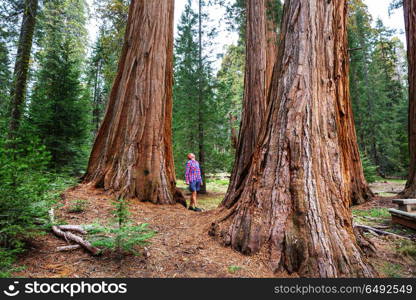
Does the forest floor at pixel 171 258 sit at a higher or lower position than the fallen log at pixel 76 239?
lower

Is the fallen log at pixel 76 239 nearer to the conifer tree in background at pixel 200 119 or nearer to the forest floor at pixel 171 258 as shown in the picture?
the forest floor at pixel 171 258

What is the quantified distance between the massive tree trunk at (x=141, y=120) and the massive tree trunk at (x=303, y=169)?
274cm

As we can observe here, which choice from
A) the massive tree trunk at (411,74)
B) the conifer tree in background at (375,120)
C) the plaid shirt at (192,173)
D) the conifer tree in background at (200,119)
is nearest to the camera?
the massive tree trunk at (411,74)

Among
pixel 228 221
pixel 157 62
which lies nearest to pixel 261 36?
pixel 157 62

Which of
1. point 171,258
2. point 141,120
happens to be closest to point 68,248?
point 171,258

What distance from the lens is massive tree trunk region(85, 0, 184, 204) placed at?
211 inches

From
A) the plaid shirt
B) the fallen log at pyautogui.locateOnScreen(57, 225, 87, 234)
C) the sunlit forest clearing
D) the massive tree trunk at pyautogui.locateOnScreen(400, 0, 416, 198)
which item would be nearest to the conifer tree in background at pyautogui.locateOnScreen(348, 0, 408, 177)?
the massive tree trunk at pyautogui.locateOnScreen(400, 0, 416, 198)

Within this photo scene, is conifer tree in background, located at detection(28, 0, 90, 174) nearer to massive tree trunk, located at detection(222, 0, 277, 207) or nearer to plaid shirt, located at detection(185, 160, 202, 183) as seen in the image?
plaid shirt, located at detection(185, 160, 202, 183)

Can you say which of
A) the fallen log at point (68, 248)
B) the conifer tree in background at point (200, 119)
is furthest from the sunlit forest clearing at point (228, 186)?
the conifer tree in background at point (200, 119)

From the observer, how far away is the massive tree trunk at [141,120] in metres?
5.37

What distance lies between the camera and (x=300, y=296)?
6.67 feet

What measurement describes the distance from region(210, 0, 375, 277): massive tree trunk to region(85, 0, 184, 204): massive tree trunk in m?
2.74

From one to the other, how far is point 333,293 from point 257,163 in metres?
1.65

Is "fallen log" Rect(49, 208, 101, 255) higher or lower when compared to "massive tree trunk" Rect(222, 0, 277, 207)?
lower
